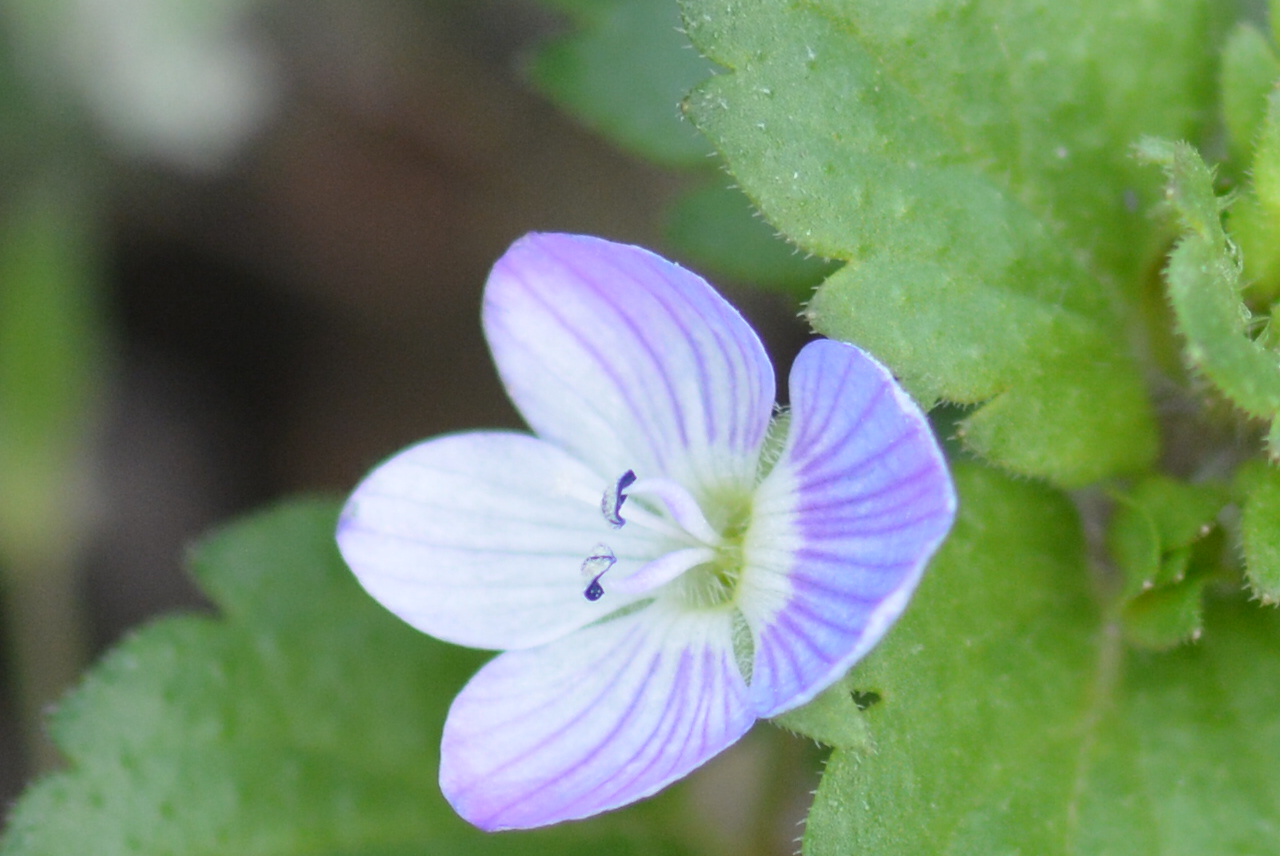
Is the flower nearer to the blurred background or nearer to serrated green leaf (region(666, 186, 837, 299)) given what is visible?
serrated green leaf (region(666, 186, 837, 299))

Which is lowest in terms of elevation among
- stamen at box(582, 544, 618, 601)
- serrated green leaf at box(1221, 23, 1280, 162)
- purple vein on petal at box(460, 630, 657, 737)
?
purple vein on petal at box(460, 630, 657, 737)

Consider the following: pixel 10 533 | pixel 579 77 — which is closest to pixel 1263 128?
pixel 579 77

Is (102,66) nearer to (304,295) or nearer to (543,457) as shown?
(304,295)

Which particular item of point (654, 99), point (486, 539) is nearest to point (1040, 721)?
point (486, 539)

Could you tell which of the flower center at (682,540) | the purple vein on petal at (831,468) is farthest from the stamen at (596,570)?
the purple vein on petal at (831,468)

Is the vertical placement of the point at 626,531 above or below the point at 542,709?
above

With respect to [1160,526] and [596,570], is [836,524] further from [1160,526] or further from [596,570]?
[1160,526]

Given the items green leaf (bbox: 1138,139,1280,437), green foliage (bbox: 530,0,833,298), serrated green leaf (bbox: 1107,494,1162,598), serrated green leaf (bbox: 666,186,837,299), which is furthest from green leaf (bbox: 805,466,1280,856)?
green foliage (bbox: 530,0,833,298)
